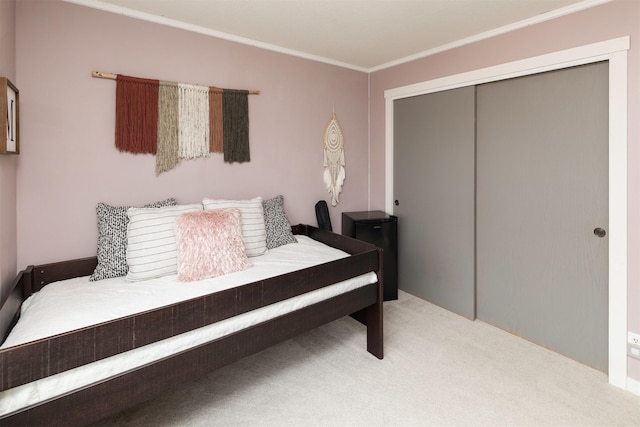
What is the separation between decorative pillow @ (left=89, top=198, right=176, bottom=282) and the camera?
2.03 m

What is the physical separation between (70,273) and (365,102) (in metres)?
3.02

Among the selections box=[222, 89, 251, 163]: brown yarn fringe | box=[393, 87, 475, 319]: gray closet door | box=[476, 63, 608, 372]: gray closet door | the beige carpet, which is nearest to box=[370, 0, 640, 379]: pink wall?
box=[476, 63, 608, 372]: gray closet door

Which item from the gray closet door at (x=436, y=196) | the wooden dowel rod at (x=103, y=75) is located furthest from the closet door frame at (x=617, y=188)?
the wooden dowel rod at (x=103, y=75)

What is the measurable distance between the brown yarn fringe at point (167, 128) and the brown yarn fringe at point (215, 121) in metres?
0.26

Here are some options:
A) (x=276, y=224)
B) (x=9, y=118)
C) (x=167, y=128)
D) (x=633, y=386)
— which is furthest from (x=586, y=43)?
(x=9, y=118)

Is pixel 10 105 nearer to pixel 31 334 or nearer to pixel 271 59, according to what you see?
pixel 31 334

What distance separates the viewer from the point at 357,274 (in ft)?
7.28

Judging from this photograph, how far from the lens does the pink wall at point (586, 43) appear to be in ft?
6.51

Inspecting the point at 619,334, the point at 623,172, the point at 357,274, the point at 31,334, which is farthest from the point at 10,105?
the point at 619,334

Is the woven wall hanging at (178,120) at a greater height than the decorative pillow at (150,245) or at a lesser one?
greater

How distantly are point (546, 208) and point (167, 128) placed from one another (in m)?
2.79

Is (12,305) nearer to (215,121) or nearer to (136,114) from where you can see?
(136,114)

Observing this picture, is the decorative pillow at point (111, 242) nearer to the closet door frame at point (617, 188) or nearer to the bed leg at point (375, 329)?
the bed leg at point (375, 329)

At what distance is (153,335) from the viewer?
4.66ft
